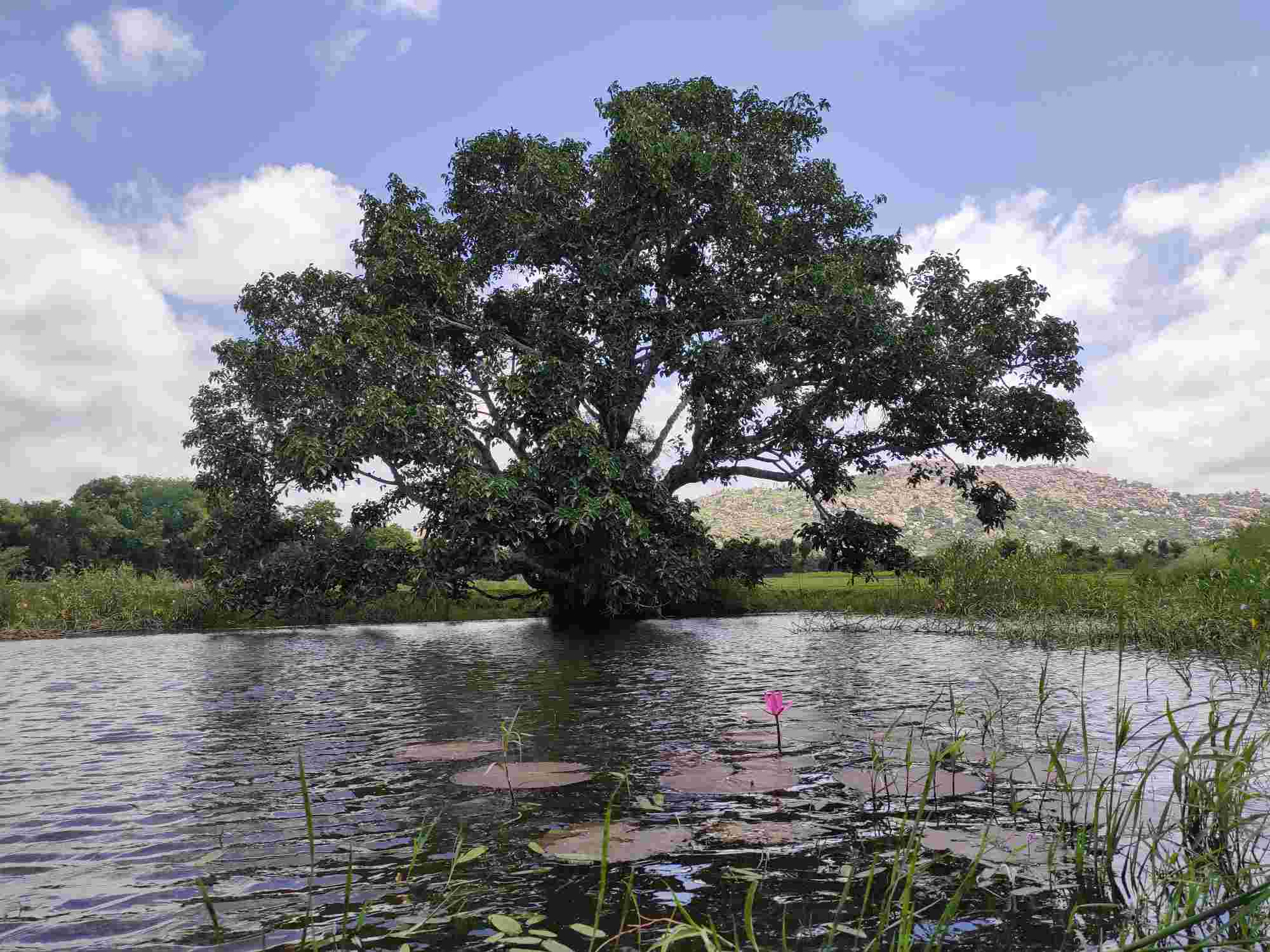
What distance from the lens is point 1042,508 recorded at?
91625 mm

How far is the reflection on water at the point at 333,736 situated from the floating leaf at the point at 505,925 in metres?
0.36

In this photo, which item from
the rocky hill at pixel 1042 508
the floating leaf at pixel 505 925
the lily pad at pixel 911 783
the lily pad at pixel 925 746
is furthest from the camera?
the rocky hill at pixel 1042 508

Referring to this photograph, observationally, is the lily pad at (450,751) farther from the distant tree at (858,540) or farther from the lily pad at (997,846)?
the distant tree at (858,540)

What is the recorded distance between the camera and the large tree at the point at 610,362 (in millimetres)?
22594

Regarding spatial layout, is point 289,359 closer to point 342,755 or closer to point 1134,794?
point 342,755

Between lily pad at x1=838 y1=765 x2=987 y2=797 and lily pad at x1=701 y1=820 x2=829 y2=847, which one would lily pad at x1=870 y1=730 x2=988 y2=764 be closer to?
lily pad at x1=838 y1=765 x2=987 y2=797

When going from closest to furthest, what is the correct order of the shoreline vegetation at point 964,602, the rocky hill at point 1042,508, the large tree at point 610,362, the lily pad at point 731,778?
the lily pad at point 731,778, the shoreline vegetation at point 964,602, the large tree at point 610,362, the rocky hill at point 1042,508

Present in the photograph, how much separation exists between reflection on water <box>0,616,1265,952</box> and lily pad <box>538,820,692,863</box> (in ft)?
0.65

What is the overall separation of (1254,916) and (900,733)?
482 cm

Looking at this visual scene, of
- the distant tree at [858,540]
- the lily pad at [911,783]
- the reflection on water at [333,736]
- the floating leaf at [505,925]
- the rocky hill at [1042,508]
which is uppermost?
the rocky hill at [1042,508]

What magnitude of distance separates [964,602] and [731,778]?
17.5 m

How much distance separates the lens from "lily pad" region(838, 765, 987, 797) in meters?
5.84

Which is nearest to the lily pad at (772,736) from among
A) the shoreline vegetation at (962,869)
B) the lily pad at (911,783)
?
the shoreline vegetation at (962,869)

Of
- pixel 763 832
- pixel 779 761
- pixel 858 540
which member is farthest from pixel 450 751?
pixel 858 540
